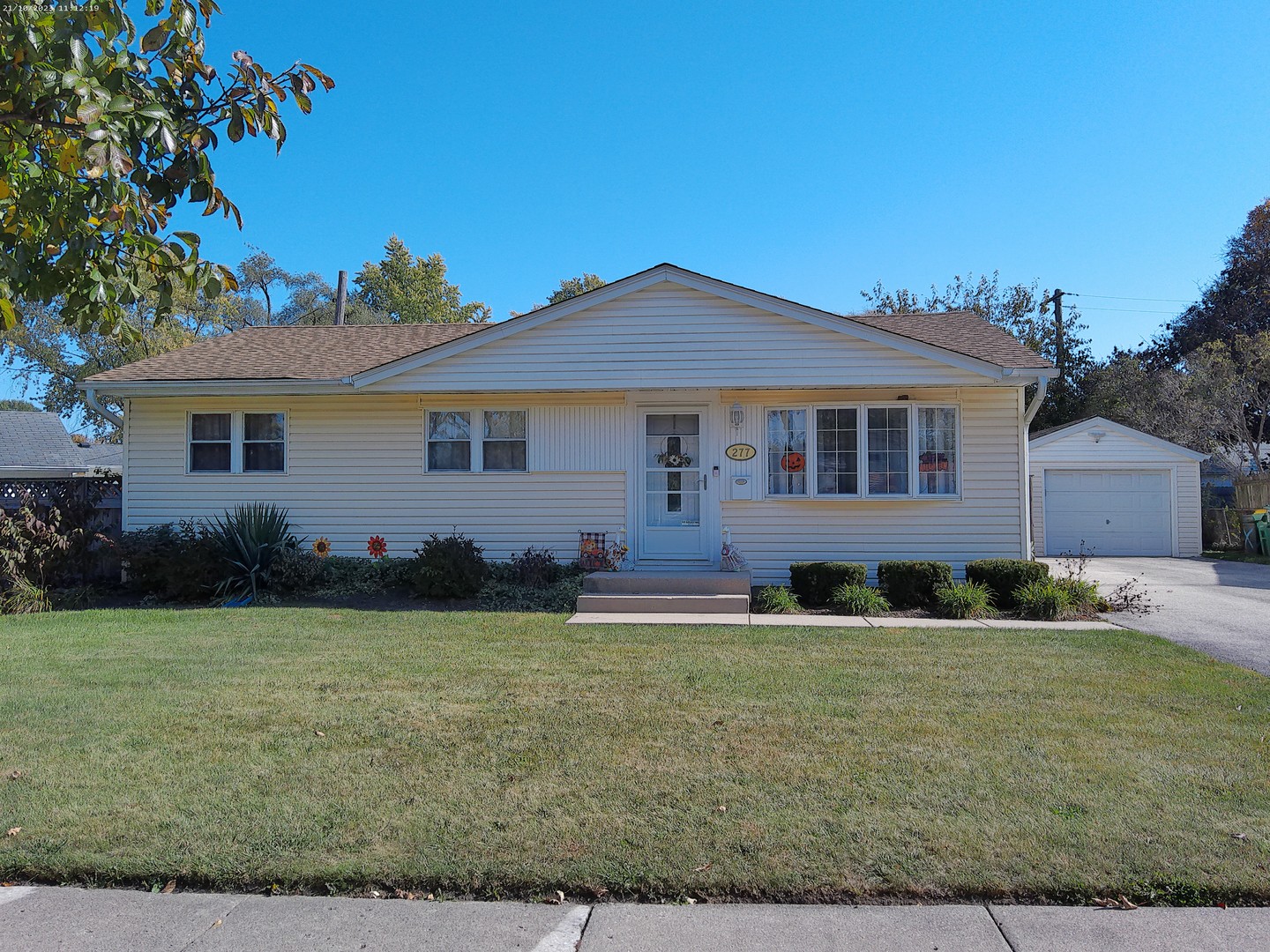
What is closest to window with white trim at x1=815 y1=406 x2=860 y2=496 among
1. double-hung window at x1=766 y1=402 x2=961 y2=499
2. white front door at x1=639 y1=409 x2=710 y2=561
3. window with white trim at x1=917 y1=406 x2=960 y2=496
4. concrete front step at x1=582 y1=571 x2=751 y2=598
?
double-hung window at x1=766 y1=402 x2=961 y2=499

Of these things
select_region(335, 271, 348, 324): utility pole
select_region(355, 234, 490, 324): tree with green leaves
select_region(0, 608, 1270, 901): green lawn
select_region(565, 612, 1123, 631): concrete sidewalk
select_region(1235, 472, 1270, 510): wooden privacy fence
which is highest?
select_region(355, 234, 490, 324): tree with green leaves

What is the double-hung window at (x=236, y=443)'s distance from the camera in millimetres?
12602

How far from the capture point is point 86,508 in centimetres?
1138

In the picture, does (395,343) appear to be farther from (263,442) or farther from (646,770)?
(646,770)

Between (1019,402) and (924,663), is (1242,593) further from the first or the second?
(924,663)

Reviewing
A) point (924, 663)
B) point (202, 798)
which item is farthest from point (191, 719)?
point (924, 663)

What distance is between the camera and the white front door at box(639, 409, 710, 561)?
39.3 ft

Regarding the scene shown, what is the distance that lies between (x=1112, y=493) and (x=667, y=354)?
12.8 metres

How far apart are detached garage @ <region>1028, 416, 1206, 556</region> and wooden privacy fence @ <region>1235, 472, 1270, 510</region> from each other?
7.31 feet

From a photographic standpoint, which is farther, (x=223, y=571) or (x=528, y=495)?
(x=528, y=495)

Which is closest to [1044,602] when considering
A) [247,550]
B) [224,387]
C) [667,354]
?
[667,354]

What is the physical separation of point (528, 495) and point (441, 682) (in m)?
5.87

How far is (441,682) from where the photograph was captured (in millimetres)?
6434

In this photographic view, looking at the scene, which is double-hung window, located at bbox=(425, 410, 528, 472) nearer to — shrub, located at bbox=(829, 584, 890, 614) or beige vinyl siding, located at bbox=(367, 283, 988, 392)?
beige vinyl siding, located at bbox=(367, 283, 988, 392)
